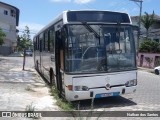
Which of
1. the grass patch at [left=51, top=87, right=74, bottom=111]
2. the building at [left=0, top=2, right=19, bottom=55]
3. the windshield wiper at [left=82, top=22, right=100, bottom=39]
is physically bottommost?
the grass patch at [left=51, top=87, right=74, bottom=111]

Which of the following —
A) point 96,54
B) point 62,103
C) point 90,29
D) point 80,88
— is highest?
point 90,29

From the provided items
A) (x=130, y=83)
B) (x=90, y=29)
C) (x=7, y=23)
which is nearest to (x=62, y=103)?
(x=130, y=83)

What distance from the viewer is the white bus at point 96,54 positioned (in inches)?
407

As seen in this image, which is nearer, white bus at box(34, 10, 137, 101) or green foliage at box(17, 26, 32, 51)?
white bus at box(34, 10, 137, 101)

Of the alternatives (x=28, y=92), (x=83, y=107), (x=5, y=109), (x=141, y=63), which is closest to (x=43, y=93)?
(x=28, y=92)

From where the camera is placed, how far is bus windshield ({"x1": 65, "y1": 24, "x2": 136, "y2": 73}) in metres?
10.4

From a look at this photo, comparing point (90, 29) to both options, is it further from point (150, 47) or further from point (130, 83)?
point (150, 47)

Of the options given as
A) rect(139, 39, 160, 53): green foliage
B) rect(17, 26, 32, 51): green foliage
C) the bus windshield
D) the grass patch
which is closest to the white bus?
the bus windshield

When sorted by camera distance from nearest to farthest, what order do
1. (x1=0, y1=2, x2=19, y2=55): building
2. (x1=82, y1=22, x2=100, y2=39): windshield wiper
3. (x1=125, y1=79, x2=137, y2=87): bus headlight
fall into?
1. (x1=82, y1=22, x2=100, y2=39): windshield wiper
2. (x1=125, y1=79, x2=137, y2=87): bus headlight
3. (x1=0, y1=2, x2=19, y2=55): building

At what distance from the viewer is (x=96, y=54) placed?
10547 millimetres

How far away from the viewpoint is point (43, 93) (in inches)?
532

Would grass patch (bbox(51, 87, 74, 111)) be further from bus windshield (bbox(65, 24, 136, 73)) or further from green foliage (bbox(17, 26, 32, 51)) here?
green foliage (bbox(17, 26, 32, 51))

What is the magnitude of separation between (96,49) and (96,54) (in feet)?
0.52

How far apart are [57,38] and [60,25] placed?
3.01ft
